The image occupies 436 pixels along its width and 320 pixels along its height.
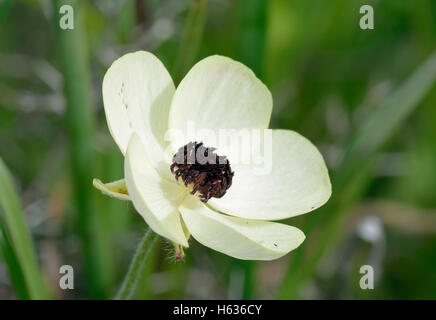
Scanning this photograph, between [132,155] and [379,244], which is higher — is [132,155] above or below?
above

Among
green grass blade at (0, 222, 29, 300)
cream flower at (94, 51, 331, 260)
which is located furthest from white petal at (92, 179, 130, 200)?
green grass blade at (0, 222, 29, 300)

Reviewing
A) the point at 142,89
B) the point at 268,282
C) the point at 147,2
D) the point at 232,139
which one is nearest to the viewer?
the point at 142,89

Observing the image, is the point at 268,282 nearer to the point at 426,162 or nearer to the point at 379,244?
the point at 379,244

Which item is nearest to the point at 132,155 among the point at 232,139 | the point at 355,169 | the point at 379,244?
the point at 232,139

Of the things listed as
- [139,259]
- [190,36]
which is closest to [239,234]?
[139,259]

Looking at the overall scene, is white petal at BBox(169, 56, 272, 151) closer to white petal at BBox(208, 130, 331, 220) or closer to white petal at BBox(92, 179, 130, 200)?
white petal at BBox(208, 130, 331, 220)

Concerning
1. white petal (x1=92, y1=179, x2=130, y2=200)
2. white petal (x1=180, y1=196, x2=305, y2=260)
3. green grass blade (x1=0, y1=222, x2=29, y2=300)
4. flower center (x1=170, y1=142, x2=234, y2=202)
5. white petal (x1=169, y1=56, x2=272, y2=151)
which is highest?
white petal (x1=169, y1=56, x2=272, y2=151)
